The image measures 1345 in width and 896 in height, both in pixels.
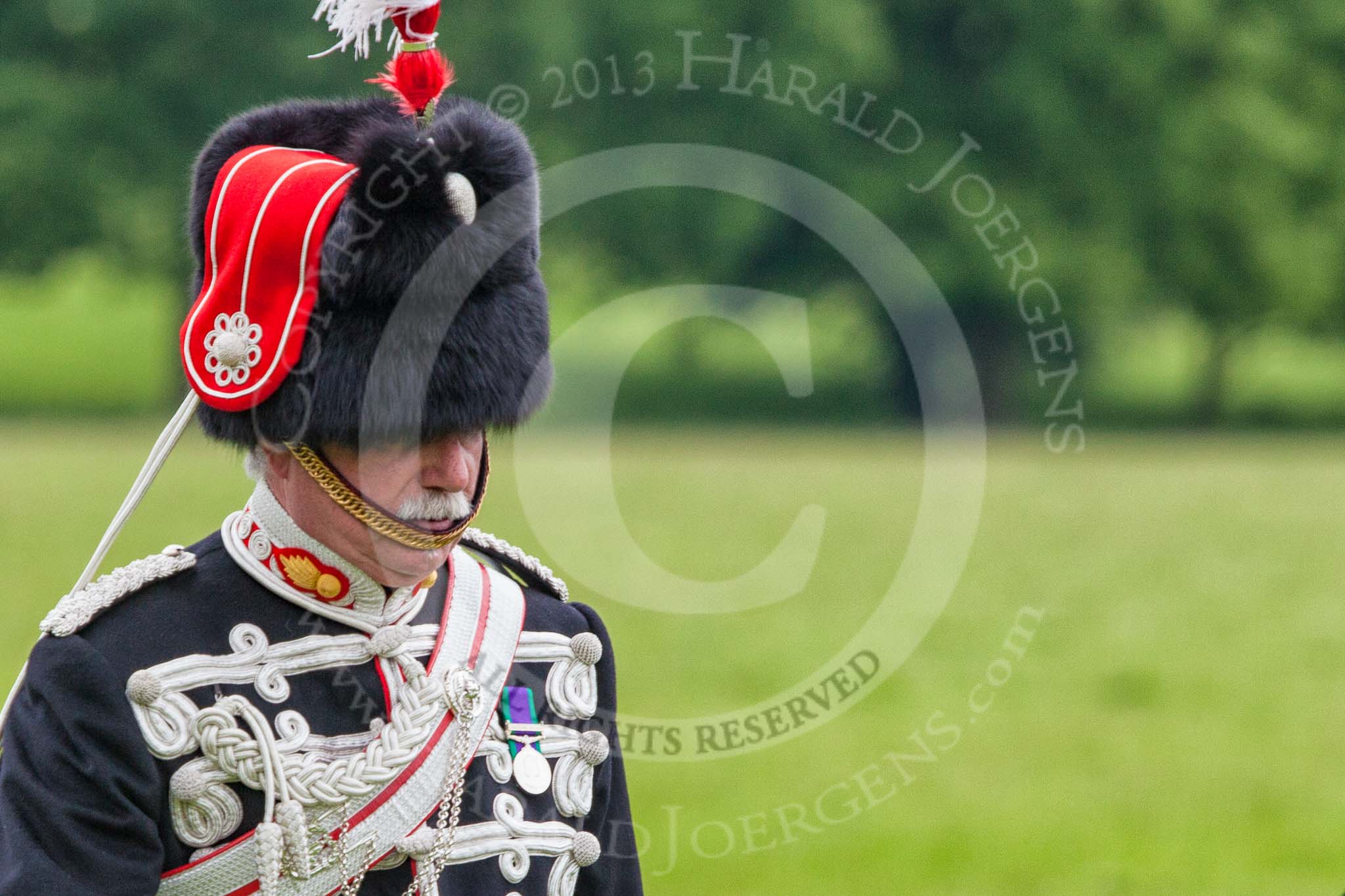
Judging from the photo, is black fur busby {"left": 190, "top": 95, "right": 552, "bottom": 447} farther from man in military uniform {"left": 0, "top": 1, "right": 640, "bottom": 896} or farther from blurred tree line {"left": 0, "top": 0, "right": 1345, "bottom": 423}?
blurred tree line {"left": 0, "top": 0, "right": 1345, "bottom": 423}

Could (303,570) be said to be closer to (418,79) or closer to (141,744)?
(141,744)

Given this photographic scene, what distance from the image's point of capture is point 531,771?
2.93 m

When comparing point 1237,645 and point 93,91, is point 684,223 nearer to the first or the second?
point 93,91

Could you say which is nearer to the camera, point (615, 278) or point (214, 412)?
point (214, 412)

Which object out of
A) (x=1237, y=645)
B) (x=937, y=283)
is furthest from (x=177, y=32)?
Result: (x=1237, y=645)

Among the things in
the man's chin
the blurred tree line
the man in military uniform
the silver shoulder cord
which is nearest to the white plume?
the man in military uniform

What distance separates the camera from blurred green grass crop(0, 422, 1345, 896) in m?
7.04

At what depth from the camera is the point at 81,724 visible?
8.20ft

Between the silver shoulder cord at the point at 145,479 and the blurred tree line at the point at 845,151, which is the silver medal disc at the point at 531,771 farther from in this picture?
the blurred tree line at the point at 845,151

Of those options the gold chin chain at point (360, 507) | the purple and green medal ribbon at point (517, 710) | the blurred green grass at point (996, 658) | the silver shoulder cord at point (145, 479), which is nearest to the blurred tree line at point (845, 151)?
the blurred green grass at point (996, 658)

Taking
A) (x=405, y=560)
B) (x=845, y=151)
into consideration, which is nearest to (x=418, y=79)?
(x=405, y=560)

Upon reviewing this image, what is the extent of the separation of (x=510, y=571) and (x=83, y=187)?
19.6 m

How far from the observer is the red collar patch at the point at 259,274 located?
8.46 feet

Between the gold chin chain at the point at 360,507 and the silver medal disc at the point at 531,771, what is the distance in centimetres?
44
